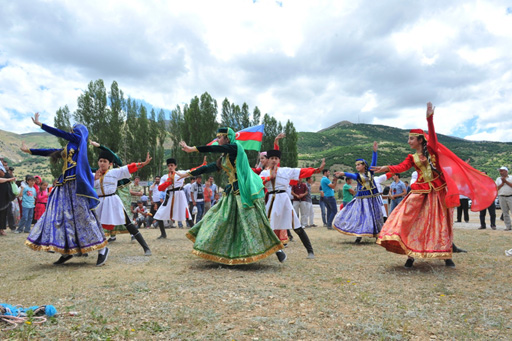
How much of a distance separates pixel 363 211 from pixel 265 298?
5552 millimetres

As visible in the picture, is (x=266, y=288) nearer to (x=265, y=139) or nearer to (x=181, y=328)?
(x=181, y=328)

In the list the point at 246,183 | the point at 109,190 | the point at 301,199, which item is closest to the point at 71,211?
the point at 109,190

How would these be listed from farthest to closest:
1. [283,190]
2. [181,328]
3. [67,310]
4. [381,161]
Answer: [381,161] < [283,190] < [67,310] < [181,328]

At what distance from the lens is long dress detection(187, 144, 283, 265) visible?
5.37 metres

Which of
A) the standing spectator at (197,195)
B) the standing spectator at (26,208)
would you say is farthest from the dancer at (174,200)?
the standing spectator at (26,208)

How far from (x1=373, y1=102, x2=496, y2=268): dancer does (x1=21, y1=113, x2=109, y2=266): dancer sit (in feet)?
14.6

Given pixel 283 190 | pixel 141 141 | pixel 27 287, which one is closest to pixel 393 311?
pixel 283 190

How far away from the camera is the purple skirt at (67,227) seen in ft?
17.5

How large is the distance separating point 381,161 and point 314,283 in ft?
266

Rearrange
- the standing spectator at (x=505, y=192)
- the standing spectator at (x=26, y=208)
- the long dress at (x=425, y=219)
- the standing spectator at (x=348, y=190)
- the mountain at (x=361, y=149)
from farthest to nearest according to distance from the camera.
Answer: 1. the mountain at (x=361, y=149)
2. the standing spectator at (x=348, y=190)
3. the standing spectator at (x=26, y=208)
4. the standing spectator at (x=505, y=192)
5. the long dress at (x=425, y=219)

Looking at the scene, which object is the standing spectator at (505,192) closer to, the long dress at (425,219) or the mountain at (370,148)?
the long dress at (425,219)

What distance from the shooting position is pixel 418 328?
10.3 ft

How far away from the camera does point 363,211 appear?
8828mm

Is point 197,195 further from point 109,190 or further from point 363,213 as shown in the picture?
point 363,213
